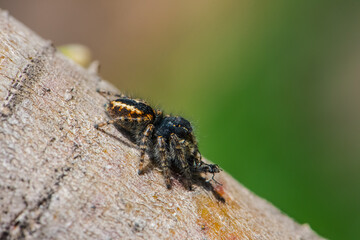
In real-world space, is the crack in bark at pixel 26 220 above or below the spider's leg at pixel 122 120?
below

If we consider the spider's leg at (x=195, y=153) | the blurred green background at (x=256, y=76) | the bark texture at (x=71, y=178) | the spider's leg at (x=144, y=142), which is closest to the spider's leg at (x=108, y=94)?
the bark texture at (x=71, y=178)

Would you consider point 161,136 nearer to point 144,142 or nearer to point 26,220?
point 144,142

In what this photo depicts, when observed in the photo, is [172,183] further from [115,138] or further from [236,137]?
[236,137]

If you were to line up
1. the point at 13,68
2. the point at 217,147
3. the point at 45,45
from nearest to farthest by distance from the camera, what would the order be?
1. the point at 13,68
2. the point at 45,45
3. the point at 217,147

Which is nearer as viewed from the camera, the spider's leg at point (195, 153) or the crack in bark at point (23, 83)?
the crack in bark at point (23, 83)

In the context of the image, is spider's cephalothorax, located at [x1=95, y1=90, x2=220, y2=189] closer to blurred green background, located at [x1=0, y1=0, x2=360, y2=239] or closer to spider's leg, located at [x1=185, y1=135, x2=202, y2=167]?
spider's leg, located at [x1=185, y1=135, x2=202, y2=167]

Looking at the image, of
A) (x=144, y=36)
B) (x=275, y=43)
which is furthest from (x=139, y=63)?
(x=275, y=43)

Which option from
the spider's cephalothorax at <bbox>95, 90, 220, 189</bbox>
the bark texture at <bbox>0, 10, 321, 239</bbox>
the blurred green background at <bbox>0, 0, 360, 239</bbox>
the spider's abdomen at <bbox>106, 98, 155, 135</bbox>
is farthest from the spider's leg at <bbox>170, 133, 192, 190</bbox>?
the blurred green background at <bbox>0, 0, 360, 239</bbox>

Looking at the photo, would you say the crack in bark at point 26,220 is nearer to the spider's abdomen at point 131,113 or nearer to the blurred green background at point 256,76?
the spider's abdomen at point 131,113
